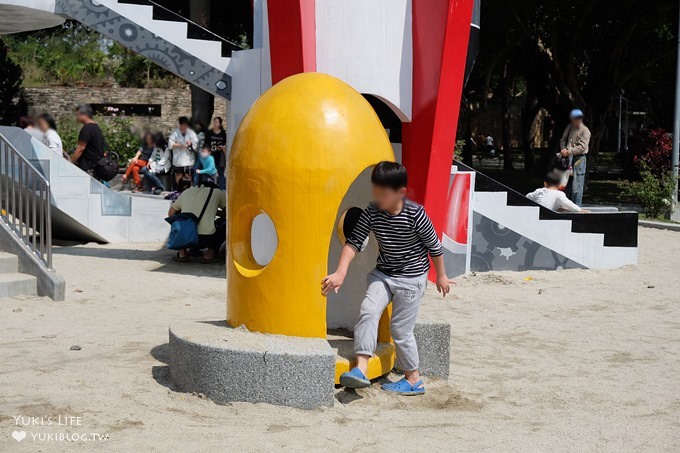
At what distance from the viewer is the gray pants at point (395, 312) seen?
5.72m

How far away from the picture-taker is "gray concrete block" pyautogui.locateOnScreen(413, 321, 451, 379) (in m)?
6.36

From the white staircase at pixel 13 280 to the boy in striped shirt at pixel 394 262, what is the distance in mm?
4545

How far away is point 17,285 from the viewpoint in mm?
9016

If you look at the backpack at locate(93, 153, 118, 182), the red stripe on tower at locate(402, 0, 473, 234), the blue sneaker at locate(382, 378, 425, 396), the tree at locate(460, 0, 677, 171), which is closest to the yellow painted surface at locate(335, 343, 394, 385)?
the blue sneaker at locate(382, 378, 425, 396)

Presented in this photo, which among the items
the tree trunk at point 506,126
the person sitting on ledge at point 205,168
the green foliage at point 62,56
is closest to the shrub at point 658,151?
the person sitting on ledge at point 205,168

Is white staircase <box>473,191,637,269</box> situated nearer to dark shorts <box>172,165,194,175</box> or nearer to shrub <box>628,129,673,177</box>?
dark shorts <box>172,165,194,175</box>

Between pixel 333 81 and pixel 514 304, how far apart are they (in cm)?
437

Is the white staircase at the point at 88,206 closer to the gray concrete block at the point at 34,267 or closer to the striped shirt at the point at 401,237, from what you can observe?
the gray concrete block at the point at 34,267

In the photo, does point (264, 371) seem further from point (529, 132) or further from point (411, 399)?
point (529, 132)

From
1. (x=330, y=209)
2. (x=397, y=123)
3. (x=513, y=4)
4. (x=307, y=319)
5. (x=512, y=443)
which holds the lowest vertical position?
(x=512, y=443)

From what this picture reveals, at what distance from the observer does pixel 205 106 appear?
25812 millimetres

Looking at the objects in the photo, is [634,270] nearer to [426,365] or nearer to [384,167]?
[426,365]

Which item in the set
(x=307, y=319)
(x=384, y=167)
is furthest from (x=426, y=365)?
(x=384, y=167)

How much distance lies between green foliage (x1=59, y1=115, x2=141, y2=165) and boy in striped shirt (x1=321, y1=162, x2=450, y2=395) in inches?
797
